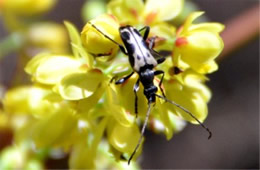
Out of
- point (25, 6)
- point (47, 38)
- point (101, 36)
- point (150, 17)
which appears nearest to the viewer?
point (101, 36)

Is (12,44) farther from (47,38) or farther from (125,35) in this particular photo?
(125,35)

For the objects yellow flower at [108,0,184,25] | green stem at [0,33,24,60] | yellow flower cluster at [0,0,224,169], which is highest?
yellow flower at [108,0,184,25]

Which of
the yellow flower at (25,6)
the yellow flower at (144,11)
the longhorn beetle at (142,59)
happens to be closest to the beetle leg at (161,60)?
the longhorn beetle at (142,59)

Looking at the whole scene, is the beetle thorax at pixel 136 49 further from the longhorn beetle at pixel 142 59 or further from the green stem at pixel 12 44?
the green stem at pixel 12 44

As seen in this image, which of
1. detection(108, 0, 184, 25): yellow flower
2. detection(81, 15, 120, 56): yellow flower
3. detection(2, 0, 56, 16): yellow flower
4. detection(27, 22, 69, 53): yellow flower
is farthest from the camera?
detection(27, 22, 69, 53): yellow flower

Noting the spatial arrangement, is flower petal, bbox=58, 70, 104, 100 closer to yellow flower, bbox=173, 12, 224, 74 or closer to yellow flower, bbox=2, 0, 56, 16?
yellow flower, bbox=173, 12, 224, 74

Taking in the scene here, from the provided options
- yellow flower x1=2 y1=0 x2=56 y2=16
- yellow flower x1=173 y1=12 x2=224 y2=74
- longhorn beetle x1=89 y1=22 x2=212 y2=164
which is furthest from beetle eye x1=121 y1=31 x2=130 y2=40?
yellow flower x1=2 y1=0 x2=56 y2=16

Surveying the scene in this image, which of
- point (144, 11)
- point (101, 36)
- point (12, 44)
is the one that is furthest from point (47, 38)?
point (101, 36)
